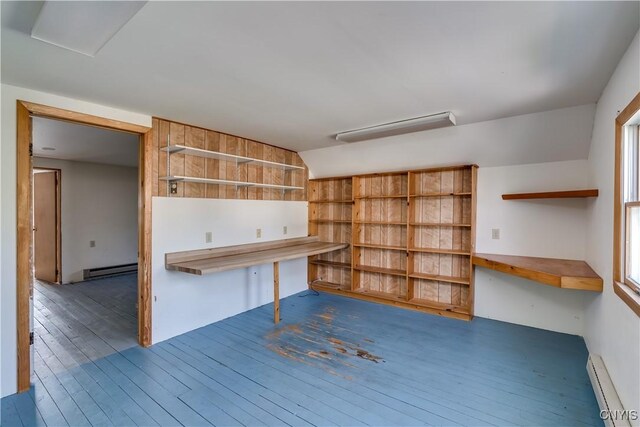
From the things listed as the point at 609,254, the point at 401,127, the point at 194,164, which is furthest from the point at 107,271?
the point at 609,254

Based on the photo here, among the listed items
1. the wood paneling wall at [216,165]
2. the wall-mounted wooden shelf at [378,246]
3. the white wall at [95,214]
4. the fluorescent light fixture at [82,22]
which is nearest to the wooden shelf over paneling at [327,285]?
the wall-mounted wooden shelf at [378,246]

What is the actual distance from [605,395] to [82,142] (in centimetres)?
622

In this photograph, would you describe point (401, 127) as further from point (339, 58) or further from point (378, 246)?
point (378, 246)

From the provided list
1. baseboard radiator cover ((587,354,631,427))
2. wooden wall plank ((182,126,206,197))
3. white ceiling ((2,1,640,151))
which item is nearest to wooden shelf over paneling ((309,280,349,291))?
wooden wall plank ((182,126,206,197))

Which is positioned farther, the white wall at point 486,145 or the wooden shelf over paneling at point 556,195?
the white wall at point 486,145

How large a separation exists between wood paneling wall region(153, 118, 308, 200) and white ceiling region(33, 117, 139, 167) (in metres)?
0.76

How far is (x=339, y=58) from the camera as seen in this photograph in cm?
193

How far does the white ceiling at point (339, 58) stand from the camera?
4.87 feet

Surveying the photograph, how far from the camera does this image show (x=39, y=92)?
246 cm

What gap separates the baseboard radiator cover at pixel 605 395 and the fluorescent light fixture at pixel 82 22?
3.28 meters

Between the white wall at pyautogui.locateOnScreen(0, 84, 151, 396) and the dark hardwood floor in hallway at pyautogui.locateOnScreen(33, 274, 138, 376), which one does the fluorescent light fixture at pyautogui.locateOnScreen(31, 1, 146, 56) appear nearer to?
the white wall at pyautogui.locateOnScreen(0, 84, 151, 396)

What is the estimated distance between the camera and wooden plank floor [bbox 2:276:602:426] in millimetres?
2057

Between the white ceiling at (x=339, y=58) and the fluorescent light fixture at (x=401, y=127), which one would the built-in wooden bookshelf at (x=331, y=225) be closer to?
the fluorescent light fixture at (x=401, y=127)

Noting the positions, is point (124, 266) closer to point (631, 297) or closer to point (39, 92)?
point (39, 92)
